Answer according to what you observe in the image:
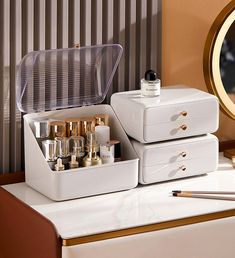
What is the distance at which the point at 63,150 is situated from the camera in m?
2.50

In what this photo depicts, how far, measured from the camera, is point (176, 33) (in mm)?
2848

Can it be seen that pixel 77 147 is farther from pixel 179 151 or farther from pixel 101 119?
pixel 179 151

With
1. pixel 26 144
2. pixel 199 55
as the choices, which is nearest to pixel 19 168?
pixel 26 144

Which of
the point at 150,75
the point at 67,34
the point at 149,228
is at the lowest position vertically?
the point at 149,228

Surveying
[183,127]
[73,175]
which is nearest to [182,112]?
[183,127]

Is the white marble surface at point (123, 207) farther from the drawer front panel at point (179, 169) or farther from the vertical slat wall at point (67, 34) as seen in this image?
the vertical slat wall at point (67, 34)

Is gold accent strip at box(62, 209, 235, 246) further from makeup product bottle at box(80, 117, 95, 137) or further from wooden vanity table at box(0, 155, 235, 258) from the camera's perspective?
makeup product bottle at box(80, 117, 95, 137)

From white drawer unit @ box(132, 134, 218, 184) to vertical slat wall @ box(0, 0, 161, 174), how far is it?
276mm

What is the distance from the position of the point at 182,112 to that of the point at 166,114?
0.19 feet

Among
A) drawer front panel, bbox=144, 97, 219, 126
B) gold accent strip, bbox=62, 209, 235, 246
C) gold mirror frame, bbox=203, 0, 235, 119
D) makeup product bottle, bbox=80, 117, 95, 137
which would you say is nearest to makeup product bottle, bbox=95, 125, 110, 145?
makeup product bottle, bbox=80, 117, 95, 137

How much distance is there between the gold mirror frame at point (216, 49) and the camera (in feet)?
9.41

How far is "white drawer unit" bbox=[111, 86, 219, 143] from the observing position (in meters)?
2.55

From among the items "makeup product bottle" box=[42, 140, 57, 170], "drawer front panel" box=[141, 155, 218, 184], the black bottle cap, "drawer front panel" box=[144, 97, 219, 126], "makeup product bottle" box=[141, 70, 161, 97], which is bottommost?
"drawer front panel" box=[141, 155, 218, 184]

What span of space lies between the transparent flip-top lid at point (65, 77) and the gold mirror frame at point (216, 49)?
0.37m
